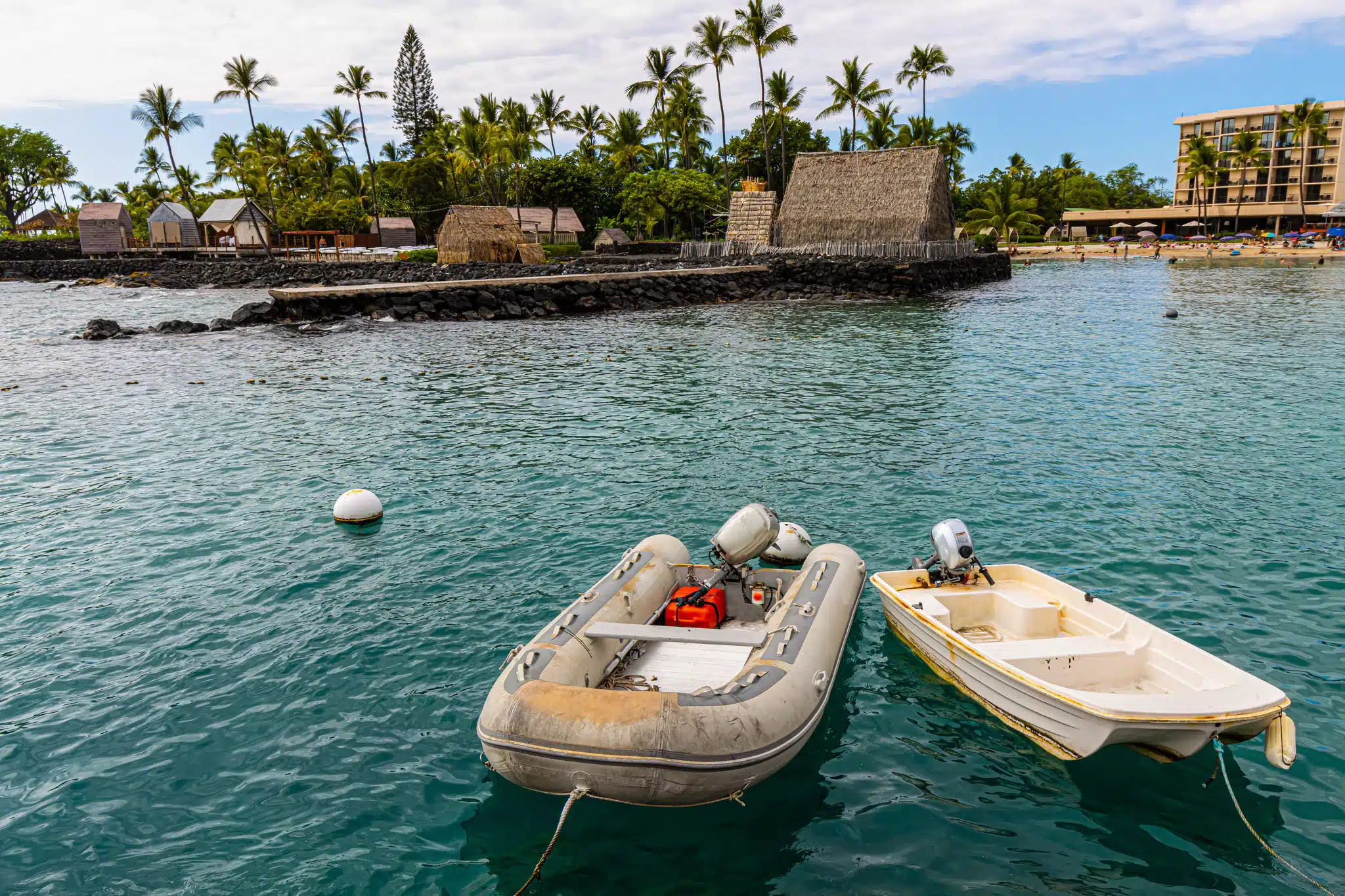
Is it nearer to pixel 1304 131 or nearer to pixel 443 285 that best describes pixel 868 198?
pixel 443 285

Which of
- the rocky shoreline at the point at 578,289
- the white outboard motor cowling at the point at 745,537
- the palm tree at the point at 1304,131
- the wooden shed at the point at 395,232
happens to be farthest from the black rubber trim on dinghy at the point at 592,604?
the palm tree at the point at 1304,131

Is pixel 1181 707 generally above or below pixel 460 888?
above

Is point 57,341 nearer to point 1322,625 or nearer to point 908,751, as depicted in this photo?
point 908,751

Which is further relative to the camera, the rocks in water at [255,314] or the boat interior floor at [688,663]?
the rocks in water at [255,314]

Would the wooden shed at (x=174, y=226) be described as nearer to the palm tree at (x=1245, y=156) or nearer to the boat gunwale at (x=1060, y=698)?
the boat gunwale at (x=1060, y=698)

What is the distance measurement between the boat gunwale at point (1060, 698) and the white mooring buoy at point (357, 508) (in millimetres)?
6586

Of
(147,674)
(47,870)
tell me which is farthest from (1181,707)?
(147,674)

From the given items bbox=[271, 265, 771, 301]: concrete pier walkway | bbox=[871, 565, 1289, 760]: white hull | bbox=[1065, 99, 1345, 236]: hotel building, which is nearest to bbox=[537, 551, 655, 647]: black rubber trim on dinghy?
bbox=[871, 565, 1289, 760]: white hull

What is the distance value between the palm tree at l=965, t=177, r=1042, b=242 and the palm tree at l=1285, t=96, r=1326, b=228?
87.2 feet

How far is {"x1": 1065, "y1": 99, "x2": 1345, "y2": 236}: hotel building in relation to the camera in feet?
293

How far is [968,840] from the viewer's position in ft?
16.9

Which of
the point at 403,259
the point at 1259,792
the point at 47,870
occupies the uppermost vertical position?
the point at 403,259

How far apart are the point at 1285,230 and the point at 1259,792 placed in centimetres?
10886

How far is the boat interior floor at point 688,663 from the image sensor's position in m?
6.34
